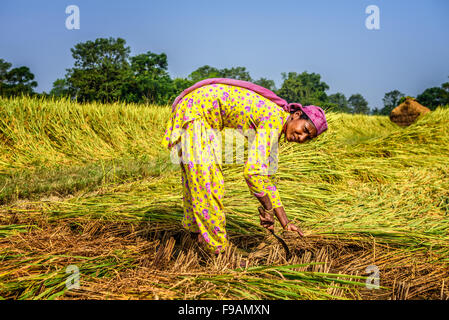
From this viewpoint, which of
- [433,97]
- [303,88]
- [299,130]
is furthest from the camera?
[303,88]

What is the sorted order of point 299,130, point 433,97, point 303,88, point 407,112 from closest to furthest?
point 299,130, point 407,112, point 433,97, point 303,88

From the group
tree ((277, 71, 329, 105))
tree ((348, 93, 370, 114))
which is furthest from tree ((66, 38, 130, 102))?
tree ((348, 93, 370, 114))

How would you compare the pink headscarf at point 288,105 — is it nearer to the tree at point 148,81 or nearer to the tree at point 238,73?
the tree at point 148,81

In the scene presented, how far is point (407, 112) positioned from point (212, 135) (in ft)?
49.3

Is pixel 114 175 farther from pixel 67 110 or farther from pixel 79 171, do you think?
pixel 67 110

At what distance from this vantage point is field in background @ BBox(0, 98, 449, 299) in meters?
1.44

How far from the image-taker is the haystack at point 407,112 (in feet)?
44.5

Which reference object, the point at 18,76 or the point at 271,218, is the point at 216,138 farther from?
the point at 18,76

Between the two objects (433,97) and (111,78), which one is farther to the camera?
(433,97)

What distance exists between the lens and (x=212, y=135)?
1707mm

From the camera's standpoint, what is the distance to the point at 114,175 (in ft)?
11.5

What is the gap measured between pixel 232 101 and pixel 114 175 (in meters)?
2.27

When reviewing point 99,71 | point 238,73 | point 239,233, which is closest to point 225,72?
point 238,73
